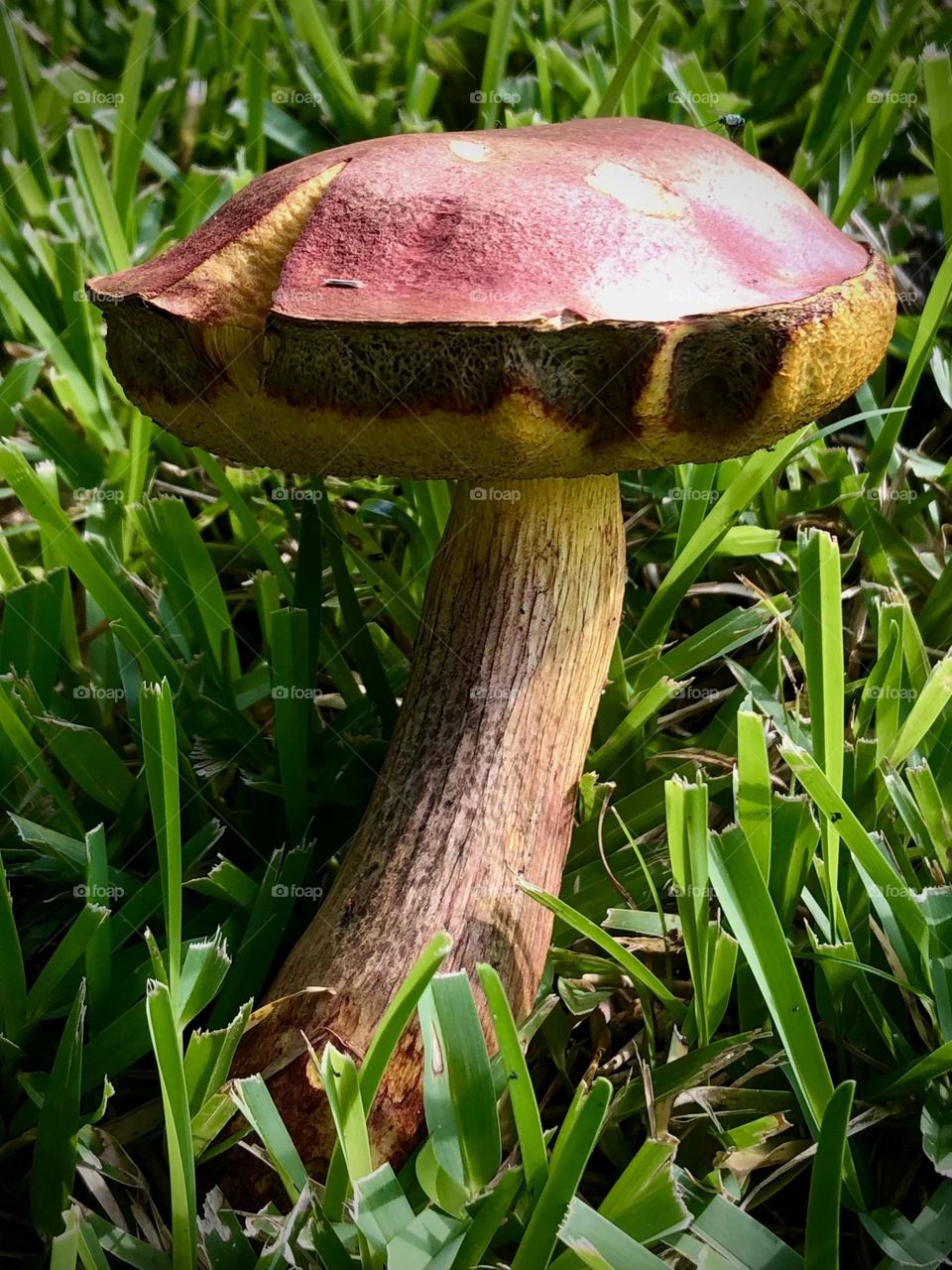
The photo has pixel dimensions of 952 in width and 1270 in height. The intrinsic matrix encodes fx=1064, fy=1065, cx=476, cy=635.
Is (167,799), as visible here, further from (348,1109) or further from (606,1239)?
(606,1239)

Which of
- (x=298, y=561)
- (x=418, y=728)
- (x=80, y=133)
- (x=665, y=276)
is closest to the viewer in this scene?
(x=665, y=276)

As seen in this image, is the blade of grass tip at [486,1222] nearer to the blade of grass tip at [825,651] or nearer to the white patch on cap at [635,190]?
the blade of grass tip at [825,651]

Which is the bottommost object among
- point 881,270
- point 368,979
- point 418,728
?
point 368,979

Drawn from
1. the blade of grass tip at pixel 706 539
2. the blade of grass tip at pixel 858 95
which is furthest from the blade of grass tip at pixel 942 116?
the blade of grass tip at pixel 706 539

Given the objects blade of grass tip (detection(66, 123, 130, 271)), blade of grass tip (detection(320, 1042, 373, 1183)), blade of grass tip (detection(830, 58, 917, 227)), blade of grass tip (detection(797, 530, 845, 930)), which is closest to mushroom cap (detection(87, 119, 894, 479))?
blade of grass tip (detection(797, 530, 845, 930))

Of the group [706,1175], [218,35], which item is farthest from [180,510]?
[218,35]

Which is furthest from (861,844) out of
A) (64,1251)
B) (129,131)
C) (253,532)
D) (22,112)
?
(22,112)

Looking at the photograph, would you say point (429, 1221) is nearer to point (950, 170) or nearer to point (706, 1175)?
point (706, 1175)
